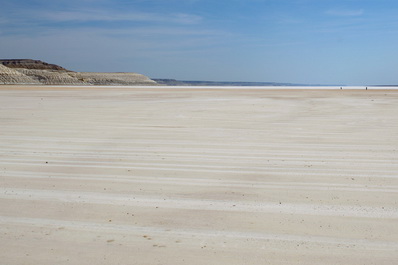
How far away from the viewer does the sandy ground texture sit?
2.46m

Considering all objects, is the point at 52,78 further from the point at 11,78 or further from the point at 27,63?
the point at 27,63

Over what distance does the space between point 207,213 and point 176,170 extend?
4.72 ft

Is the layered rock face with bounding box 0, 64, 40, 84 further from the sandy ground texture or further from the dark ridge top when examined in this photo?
the sandy ground texture

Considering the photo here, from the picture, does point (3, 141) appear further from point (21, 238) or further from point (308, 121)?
point (308, 121)

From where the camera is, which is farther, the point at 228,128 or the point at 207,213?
the point at 228,128

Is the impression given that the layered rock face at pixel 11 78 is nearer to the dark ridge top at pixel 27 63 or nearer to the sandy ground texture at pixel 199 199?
the dark ridge top at pixel 27 63

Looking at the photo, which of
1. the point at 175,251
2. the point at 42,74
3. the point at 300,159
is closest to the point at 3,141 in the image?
the point at 300,159

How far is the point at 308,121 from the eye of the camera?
9211 millimetres

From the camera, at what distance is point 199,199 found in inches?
136

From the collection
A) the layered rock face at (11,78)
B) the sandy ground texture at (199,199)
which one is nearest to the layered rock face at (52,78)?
the layered rock face at (11,78)

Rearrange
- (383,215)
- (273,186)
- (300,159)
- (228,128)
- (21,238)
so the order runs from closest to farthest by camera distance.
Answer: (21,238)
(383,215)
(273,186)
(300,159)
(228,128)

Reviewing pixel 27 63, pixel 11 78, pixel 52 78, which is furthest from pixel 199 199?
pixel 27 63

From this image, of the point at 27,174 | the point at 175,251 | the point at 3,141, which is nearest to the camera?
the point at 175,251

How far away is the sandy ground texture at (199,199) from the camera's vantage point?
8.06 feet
